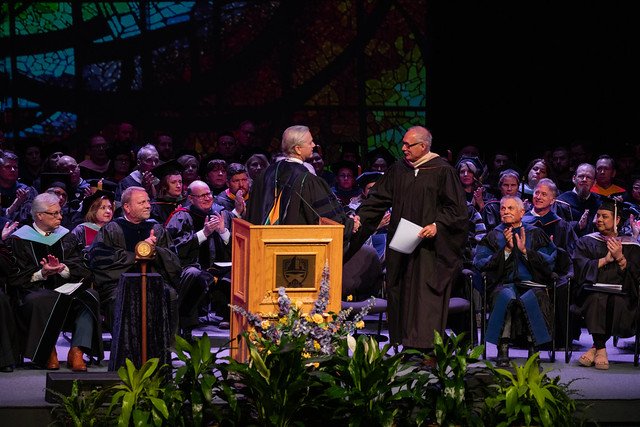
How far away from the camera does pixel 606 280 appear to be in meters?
9.52

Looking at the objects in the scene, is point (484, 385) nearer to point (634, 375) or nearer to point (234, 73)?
point (634, 375)

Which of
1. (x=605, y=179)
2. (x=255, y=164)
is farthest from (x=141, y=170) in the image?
(x=605, y=179)

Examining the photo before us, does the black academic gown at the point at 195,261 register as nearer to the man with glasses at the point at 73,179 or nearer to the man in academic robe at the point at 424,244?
the man with glasses at the point at 73,179

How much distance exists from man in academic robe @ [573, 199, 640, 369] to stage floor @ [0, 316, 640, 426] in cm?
24

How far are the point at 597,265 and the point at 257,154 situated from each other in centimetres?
393

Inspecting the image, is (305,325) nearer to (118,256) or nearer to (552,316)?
(118,256)

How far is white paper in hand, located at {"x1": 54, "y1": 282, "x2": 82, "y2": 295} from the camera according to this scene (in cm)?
893

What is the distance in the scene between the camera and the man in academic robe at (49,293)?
8.83 meters

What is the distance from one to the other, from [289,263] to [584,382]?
2427mm

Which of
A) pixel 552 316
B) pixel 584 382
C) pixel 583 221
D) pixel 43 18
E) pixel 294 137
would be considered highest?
pixel 43 18

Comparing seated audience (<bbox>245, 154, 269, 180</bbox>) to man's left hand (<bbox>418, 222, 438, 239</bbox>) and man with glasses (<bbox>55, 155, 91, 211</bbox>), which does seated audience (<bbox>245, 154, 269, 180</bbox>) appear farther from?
man's left hand (<bbox>418, 222, 438, 239</bbox>)

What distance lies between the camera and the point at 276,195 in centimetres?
821

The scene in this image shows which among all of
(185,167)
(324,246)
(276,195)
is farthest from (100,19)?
(324,246)

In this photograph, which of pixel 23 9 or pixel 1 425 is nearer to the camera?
pixel 1 425
